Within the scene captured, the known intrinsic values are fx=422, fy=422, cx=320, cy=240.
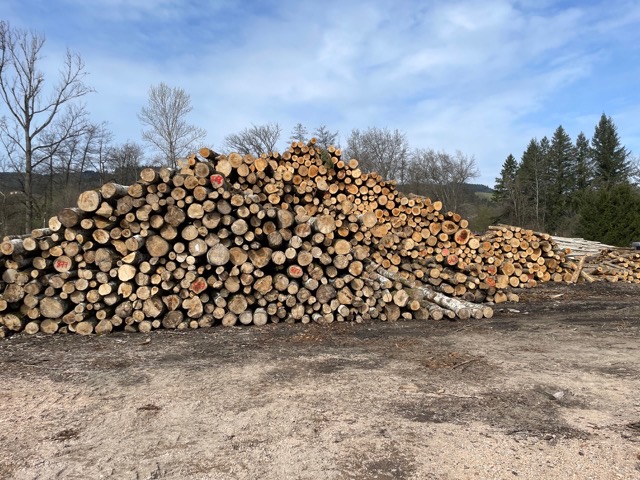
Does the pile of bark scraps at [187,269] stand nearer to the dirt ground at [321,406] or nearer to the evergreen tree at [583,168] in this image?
the dirt ground at [321,406]

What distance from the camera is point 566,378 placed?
4031 mm

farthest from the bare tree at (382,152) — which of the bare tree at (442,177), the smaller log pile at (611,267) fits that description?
the smaller log pile at (611,267)

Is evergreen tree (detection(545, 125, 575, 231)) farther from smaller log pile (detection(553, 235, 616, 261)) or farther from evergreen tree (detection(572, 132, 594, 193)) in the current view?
smaller log pile (detection(553, 235, 616, 261))

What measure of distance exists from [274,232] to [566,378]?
162 inches

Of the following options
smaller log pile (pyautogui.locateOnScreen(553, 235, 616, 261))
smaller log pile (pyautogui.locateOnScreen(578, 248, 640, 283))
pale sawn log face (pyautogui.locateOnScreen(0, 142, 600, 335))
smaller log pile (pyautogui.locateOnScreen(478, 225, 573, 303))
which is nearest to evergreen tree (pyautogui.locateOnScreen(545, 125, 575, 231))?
smaller log pile (pyautogui.locateOnScreen(553, 235, 616, 261))

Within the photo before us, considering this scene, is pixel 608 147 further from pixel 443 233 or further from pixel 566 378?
pixel 566 378

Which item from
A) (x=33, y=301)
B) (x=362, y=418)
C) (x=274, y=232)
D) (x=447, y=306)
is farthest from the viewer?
(x=447, y=306)

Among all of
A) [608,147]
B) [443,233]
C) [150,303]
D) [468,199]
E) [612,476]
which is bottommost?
[612,476]

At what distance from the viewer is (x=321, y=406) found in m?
3.42

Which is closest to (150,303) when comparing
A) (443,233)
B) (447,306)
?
(447,306)

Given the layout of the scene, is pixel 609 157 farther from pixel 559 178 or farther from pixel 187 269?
pixel 187 269

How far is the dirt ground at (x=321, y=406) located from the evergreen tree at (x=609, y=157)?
111ft

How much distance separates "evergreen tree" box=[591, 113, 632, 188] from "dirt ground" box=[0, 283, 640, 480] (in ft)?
111

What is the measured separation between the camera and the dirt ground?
2.60 meters
